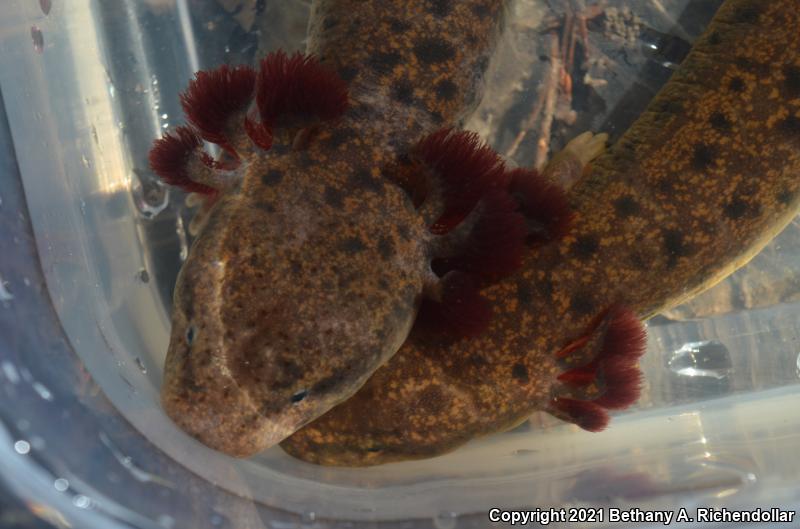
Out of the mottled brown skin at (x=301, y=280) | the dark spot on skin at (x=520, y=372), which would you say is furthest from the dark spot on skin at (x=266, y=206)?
the dark spot on skin at (x=520, y=372)

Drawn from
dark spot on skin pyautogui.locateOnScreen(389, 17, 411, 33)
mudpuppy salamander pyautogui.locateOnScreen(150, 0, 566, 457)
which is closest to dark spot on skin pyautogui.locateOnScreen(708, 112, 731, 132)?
mudpuppy salamander pyautogui.locateOnScreen(150, 0, 566, 457)

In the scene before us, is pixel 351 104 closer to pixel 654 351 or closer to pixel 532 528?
pixel 532 528

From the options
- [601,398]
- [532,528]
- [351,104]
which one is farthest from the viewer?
[532,528]

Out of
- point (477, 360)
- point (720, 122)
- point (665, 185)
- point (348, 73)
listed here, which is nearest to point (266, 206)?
point (348, 73)

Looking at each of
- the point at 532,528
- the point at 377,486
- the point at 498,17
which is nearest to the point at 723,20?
the point at 498,17

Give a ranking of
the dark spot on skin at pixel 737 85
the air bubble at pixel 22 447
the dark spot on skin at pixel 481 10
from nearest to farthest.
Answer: the air bubble at pixel 22 447 < the dark spot on skin at pixel 737 85 < the dark spot on skin at pixel 481 10

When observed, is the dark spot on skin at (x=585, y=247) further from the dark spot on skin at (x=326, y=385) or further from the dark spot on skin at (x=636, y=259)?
the dark spot on skin at (x=326, y=385)

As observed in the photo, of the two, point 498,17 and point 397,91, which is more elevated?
point 498,17

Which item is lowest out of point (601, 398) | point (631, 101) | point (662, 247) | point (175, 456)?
point (175, 456)
